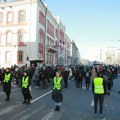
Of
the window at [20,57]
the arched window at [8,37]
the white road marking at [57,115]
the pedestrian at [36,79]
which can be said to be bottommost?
the white road marking at [57,115]

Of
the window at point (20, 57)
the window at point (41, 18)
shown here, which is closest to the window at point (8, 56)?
the window at point (20, 57)

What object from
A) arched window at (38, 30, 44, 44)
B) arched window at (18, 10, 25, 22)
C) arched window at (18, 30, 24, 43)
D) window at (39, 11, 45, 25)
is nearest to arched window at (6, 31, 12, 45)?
arched window at (18, 30, 24, 43)

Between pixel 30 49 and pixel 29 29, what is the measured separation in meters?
3.24

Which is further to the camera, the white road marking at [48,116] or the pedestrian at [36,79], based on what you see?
the pedestrian at [36,79]

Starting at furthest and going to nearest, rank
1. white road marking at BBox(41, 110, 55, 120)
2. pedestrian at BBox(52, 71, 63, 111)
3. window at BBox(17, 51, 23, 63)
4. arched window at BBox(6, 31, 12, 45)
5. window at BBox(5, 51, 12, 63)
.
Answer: arched window at BBox(6, 31, 12, 45), window at BBox(5, 51, 12, 63), window at BBox(17, 51, 23, 63), pedestrian at BBox(52, 71, 63, 111), white road marking at BBox(41, 110, 55, 120)

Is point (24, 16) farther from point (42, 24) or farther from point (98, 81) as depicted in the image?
point (98, 81)

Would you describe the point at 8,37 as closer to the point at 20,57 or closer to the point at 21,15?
the point at 21,15

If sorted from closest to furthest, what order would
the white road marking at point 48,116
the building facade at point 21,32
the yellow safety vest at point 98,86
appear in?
1. the white road marking at point 48,116
2. the yellow safety vest at point 98,86
3. the building facade at point 21,32

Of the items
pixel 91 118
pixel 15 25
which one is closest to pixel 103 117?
pixel 91 118

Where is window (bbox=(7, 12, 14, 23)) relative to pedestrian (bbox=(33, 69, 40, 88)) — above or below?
above

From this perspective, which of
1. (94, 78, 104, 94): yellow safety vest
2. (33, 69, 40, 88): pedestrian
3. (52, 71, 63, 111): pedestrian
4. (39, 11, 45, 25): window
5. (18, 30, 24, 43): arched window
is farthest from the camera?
(39, 11, 45, 25): window

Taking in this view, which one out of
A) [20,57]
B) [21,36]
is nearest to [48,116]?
[20,57]

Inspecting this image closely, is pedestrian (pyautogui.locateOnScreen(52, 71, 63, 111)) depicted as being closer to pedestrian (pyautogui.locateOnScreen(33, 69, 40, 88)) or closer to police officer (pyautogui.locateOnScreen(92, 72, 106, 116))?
police officer (pyautogui.locateOnScreen(92, 72, 106, 116))

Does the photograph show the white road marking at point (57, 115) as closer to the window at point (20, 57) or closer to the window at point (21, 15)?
the window at point (20, 57)
